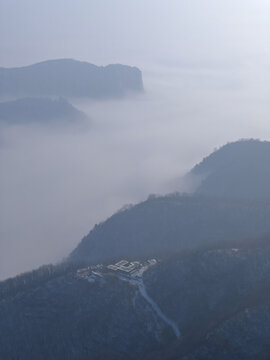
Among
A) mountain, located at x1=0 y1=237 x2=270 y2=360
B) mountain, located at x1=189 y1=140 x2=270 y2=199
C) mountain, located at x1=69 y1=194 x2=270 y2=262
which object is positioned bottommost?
mountain, located at x1=0 y1=237 x2=270 y2=360

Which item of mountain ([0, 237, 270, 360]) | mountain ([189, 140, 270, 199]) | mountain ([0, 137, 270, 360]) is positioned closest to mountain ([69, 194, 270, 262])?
mountain ([189, 140, 270, 199])

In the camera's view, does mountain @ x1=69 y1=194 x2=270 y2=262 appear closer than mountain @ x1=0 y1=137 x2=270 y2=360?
No

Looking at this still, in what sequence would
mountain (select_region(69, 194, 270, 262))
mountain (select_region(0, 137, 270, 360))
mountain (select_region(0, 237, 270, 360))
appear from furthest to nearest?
mountain (select_region(69, 194, 270, 262)) → mountain (select_region(0, 137, 270, 360)) → mountain (select_region(0, 237, 270, 360))

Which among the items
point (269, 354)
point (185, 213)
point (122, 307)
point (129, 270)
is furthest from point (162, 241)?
point (269, 354)

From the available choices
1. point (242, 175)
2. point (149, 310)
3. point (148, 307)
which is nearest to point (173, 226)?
point (242, 175)

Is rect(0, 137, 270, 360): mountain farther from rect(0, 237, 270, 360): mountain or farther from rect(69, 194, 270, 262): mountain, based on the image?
rect(69, 194, 270, 262): mountain

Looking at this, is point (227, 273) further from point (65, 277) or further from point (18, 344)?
point (18, 344)

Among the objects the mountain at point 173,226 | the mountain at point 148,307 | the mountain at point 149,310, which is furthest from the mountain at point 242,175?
the mountain at point 149,310

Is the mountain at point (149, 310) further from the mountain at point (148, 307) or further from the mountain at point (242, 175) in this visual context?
the mountain at point (242, 175)
